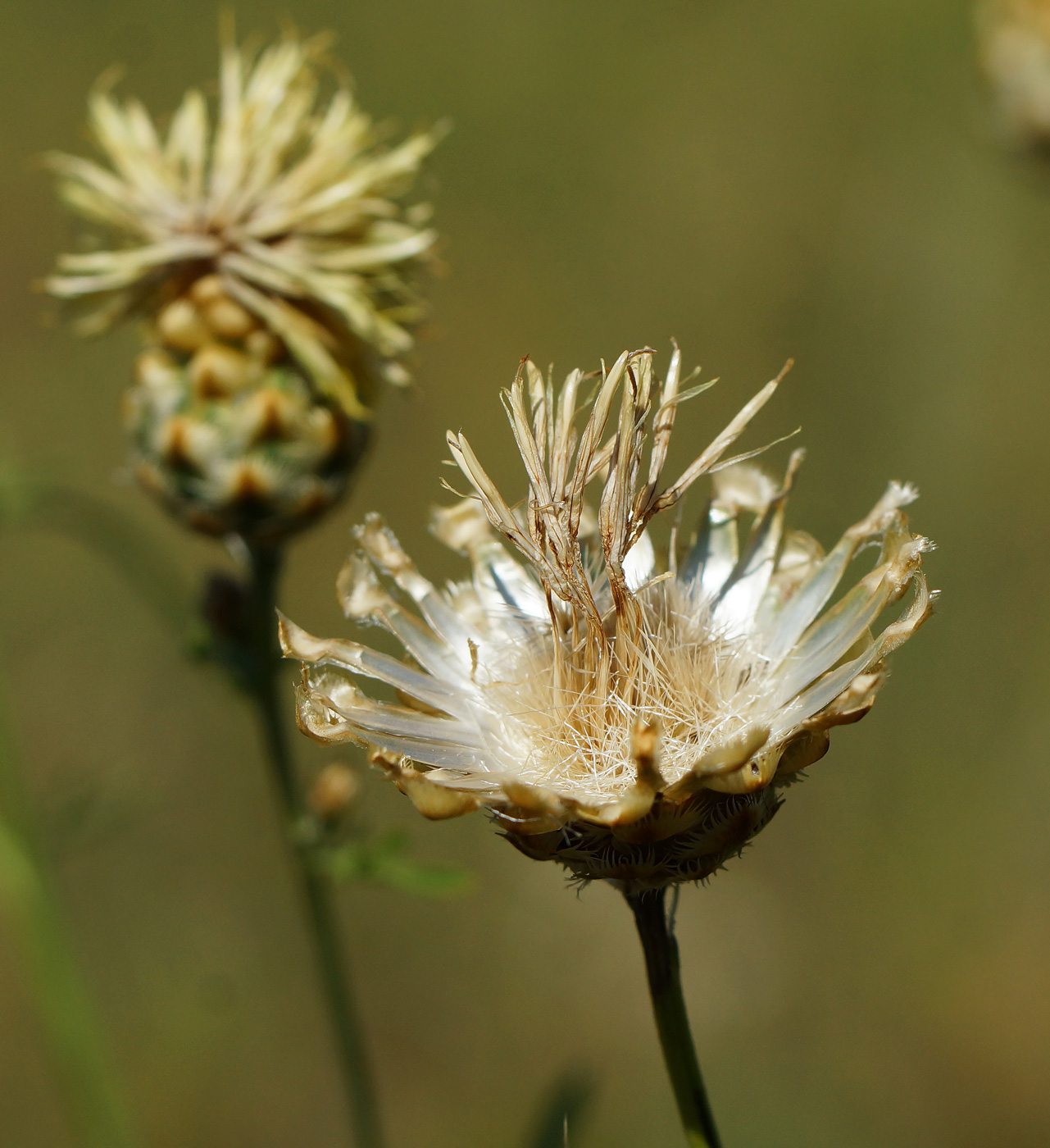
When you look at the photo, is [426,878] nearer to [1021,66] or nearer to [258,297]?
[258,297]

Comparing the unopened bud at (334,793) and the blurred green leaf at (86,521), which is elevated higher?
the blurred green leaf at (86,521)

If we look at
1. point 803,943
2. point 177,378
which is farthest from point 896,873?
point 177,378

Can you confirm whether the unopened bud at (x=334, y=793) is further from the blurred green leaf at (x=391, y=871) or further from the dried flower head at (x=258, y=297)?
the dried flower head at (x=258, y=297)

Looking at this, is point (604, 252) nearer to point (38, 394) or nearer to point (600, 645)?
point (38, 394)

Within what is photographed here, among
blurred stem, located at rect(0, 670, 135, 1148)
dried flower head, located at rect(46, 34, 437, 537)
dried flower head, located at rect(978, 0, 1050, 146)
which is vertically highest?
dried flower head, located at rect(978, 0, 1050, 146)

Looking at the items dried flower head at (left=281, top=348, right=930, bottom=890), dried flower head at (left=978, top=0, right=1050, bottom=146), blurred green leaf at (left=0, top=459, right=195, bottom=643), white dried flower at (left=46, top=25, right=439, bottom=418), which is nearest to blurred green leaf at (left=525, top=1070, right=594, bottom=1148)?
dried flower head at (left=281, top=348, right=930, bottom=890)

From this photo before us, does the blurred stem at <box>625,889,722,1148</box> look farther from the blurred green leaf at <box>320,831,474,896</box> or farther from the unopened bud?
the unopened bud

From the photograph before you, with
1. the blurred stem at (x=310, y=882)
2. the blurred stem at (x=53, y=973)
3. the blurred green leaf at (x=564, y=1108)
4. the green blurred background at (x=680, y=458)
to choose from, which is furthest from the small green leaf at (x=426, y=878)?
the green blurred background at (x=680, y=458)
